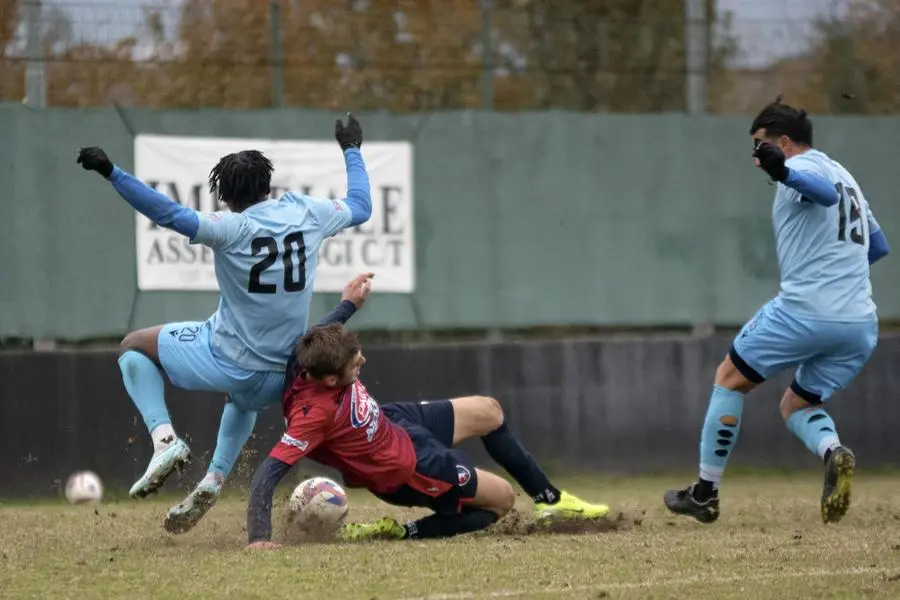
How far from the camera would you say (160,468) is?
7398 mm

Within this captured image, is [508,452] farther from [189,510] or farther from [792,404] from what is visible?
[792,404]

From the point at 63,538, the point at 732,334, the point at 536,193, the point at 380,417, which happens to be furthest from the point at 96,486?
the point at 732,334

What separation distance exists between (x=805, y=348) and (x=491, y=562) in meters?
2.57

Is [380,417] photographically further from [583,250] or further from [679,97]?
[679,97]

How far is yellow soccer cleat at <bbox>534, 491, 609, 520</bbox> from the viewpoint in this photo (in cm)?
817

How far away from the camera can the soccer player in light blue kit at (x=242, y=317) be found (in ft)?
25.2

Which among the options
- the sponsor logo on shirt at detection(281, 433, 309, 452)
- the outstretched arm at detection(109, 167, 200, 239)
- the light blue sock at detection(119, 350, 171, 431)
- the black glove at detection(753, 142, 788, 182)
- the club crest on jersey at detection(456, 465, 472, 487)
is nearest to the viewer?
the outstretched arm at detection(109, 167, 200, 239)

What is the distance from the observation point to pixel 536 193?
12758mm

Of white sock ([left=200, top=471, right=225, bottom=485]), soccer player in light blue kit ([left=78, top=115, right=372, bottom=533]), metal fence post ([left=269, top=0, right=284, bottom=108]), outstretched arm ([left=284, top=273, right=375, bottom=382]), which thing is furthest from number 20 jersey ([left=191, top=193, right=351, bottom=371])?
metal fence post ([left=269, top=0, right=284, bottom=108])

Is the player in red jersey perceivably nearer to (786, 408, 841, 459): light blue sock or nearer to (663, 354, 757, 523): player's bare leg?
(663, 354, 757, 523): player's bare leg

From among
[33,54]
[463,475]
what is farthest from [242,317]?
[33,54]

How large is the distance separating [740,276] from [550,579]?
723 cm

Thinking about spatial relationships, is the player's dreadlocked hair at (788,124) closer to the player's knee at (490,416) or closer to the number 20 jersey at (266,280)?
the player's knee at (490,416)

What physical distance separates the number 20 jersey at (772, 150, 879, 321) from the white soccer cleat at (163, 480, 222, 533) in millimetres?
3356
